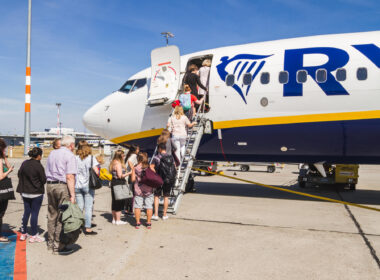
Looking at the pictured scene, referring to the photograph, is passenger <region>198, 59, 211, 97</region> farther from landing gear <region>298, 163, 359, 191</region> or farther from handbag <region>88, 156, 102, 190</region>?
landing gear <region>298, 163, 359, 191</region>

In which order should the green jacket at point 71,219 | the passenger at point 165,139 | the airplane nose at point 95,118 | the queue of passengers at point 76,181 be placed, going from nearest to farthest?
the green jacket at point 71,219 < the queue of passengers at point 76,181 < the passenger at point 165,139 < the airplane nose at point 95,118

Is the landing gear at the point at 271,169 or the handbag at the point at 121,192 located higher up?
the handbag at the point at 121,192

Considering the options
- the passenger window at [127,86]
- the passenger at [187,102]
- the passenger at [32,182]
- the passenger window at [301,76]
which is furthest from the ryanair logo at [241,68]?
the passenger at [32,182]

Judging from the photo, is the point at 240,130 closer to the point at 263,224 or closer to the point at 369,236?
the point at 263,224

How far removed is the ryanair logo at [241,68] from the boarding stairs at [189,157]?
4.43 ft

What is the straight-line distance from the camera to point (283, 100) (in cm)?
966

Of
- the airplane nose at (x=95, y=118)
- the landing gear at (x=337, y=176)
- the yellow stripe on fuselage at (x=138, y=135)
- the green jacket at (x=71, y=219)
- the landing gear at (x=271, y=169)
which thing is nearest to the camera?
the green jacket at (x=71, y=219)

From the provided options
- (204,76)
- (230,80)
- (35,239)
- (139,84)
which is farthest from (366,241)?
(139,84)

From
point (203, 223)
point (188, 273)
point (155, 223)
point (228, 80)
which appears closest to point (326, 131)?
point (228, 80)

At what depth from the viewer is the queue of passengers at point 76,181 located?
212 inches

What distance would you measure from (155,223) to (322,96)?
5.90m

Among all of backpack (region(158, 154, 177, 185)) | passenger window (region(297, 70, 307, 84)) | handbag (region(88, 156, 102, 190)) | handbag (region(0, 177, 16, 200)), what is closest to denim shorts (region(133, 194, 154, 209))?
backpack (region(158, 154, 177, 185))

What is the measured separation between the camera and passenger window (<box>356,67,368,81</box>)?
898 centimetres

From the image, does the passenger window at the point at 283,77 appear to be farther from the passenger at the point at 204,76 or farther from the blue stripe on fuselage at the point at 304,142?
the passenger at the point at 204,76
